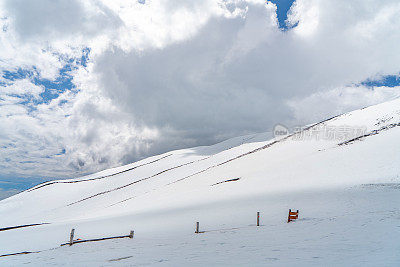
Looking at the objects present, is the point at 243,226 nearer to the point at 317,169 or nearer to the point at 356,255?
the point at 356,255

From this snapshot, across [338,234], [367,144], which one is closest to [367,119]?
[367,144]

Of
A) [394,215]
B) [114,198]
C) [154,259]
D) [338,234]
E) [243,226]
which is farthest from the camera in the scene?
[114,198]

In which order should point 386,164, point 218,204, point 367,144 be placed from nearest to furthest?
point 218,204, point 386,164, point 367,144

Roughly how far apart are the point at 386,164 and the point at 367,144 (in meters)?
11.4

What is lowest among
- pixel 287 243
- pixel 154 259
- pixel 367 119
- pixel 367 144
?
pixel 154 259

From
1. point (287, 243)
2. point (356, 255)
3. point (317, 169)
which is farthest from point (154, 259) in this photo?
point (317, 169)

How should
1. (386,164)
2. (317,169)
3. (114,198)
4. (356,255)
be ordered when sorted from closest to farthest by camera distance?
(356,255)
(386,164)
(317,169)
(114,198)

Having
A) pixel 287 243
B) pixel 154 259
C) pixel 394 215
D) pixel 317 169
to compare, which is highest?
pixel 317 169

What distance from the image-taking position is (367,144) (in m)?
39.2

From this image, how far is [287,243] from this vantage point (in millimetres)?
10328

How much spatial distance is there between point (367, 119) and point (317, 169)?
3627cm

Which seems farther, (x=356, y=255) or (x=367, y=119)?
(x=367, y=119)

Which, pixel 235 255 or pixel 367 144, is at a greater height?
pixel 367 144

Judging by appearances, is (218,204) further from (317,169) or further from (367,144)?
(367,144)
